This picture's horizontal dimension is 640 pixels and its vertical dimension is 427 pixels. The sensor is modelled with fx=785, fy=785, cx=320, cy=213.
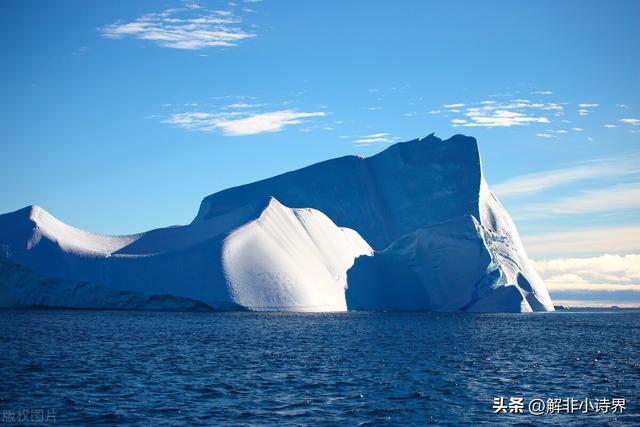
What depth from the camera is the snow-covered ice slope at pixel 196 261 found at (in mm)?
66438

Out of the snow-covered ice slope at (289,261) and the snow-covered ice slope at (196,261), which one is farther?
the snow-covered ice slope at (289,261)

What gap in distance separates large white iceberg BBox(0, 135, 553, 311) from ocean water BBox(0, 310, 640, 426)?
19676mm

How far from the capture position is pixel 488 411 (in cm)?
2086

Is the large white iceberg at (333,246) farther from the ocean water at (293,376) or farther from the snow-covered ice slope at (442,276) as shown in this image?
the ocean water at (293,376)

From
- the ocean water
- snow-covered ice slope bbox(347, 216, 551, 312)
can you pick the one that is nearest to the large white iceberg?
snow-covered ice slope bbox(347, 216, 551, 312)

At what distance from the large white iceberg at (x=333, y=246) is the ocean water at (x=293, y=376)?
1968cm

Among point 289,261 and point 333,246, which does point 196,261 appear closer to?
point 289,261

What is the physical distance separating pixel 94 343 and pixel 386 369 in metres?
15.0

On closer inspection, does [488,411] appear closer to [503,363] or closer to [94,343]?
[503,363]

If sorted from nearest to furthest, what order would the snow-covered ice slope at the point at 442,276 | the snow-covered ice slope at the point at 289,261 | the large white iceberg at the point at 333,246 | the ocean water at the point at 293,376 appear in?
the ocean water at the point at 293,376 < the large white iceberg at the point at 333,246 < the snow-covered ice slope at the point at 289,261 < the snow-covered ice slope at the point at 442,276

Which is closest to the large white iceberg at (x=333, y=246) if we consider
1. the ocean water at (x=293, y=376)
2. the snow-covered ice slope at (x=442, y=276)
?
the snow-covered ice slope at (x=442, y=276)

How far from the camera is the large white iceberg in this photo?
67250mm

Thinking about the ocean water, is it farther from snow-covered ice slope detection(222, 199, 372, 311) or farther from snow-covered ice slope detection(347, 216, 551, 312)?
snow-covered ice slope detection(347, 216, 551, 312)

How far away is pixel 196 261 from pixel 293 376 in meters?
42.3
